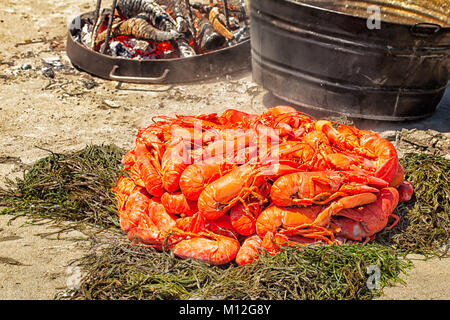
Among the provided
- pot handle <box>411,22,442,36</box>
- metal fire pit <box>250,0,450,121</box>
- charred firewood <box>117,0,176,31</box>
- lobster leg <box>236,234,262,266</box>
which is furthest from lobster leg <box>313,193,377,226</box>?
charred firewood <box>117,0,176,31</box>

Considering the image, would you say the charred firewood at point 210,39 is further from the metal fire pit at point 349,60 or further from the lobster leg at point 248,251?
the lobster leg at point 248,251

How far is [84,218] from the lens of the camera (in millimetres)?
4062

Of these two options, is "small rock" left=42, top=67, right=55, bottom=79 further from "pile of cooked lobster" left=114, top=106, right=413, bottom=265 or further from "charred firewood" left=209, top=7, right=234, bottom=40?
"pile of cooked lobster" left=114, top=106, right=413, bottom=265

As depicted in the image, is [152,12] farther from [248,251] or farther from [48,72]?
[248,251]

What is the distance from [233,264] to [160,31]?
5239 millimetres

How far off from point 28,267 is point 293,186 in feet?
7.14

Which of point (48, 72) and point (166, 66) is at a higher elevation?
point (166, 66)

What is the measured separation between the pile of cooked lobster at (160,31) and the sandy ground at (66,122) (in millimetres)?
699

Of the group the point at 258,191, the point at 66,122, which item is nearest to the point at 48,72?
the point at 66,122

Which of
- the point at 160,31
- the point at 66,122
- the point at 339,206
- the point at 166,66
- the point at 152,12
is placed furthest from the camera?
the point at 152,12

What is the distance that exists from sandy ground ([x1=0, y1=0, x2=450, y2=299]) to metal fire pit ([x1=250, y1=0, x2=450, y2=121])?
47 centimetres

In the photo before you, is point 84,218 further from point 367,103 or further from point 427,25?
point 427,25

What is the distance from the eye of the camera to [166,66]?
713 centimetres
